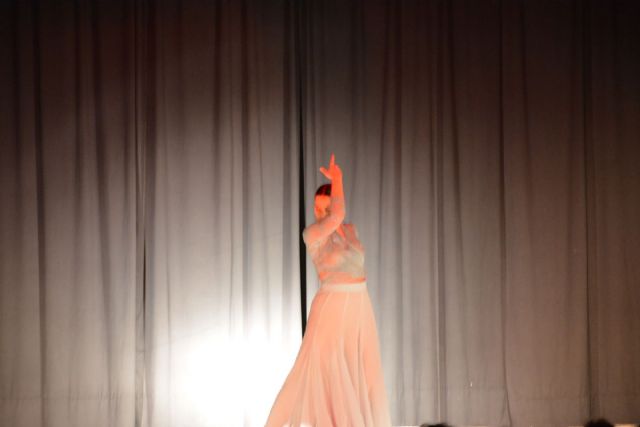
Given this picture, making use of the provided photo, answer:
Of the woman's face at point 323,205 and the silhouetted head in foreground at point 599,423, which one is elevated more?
the woman's face at point 323,205

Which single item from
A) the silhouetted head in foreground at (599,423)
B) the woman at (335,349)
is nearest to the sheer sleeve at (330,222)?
the woman at (335,349)

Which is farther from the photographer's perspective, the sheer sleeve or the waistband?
the waistband

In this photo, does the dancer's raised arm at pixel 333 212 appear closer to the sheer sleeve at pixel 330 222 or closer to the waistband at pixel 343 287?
the sheer sleeve at pixel 330 222

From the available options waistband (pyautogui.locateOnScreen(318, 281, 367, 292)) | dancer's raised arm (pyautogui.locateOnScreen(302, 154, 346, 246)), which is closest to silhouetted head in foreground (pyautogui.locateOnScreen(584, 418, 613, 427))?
waistband (pyautogui.locateOnScreen(318, 281, 367, 292))

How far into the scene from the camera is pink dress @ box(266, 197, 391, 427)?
13.7 feet

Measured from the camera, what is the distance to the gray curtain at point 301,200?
534 cm

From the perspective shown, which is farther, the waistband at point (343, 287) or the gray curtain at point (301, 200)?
the gray curtain at point (301, 200)

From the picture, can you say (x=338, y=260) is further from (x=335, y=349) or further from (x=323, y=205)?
(x=335, y=349)

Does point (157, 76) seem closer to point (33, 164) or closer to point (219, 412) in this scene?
point (33, 164)

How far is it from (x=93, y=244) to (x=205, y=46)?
1514 millimetres

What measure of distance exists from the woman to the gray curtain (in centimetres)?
120

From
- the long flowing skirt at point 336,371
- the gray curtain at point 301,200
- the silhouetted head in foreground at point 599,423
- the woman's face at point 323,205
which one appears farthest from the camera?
the silhouetted head in foreground at point 599,423

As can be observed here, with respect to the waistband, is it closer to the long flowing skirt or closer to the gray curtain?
the long flowing skirt

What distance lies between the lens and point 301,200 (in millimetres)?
5590
